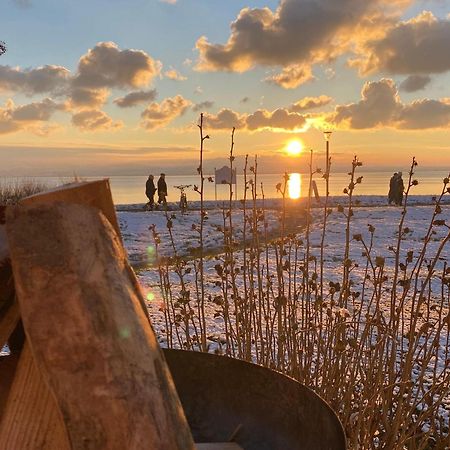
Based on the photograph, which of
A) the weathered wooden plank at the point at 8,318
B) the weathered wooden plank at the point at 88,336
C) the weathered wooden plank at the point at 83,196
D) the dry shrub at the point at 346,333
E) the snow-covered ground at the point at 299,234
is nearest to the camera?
the weathered wooden plank at the point at 88,336

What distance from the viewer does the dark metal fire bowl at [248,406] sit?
1.40 metres

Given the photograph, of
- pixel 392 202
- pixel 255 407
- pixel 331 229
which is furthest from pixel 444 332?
pixel 392 202

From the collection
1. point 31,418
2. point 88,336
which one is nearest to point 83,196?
point 88,336

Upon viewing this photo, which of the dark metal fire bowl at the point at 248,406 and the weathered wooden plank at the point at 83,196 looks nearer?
the weathered wooden plank at the point at 83,196

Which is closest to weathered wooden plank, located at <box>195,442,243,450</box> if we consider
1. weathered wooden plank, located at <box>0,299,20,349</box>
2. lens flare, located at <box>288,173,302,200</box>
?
weathered wooden plank, located at <box>0,299,20,349</box>

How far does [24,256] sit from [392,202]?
23.0 metres

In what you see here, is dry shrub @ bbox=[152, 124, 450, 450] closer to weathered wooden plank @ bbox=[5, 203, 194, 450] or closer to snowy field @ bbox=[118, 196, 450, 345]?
weathered wooden plank @ bbox=[5, 203, 194, 450]

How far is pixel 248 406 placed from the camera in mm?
1595

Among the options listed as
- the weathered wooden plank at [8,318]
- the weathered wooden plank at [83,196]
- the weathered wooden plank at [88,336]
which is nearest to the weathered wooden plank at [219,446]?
the weathered wooden plank at [88,336]

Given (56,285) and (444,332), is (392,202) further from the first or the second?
(56,285)

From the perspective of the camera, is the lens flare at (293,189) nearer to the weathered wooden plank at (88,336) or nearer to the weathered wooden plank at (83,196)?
the weathered wooden plank at (83,196)

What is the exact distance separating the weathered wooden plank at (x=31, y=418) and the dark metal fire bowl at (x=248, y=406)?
2.08ft

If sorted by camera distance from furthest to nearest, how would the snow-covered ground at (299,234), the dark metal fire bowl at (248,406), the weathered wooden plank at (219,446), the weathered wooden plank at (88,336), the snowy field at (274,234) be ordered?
1. the snowy field at (274,234)
2. the snow-covered ground at (299,234)
3. the weathered wooden plank at (219,446)
4. the dark metal fire bowl at (248,406)
5. the weathered wooden plank at (88,336)

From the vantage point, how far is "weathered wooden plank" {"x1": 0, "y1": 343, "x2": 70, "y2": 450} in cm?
112
